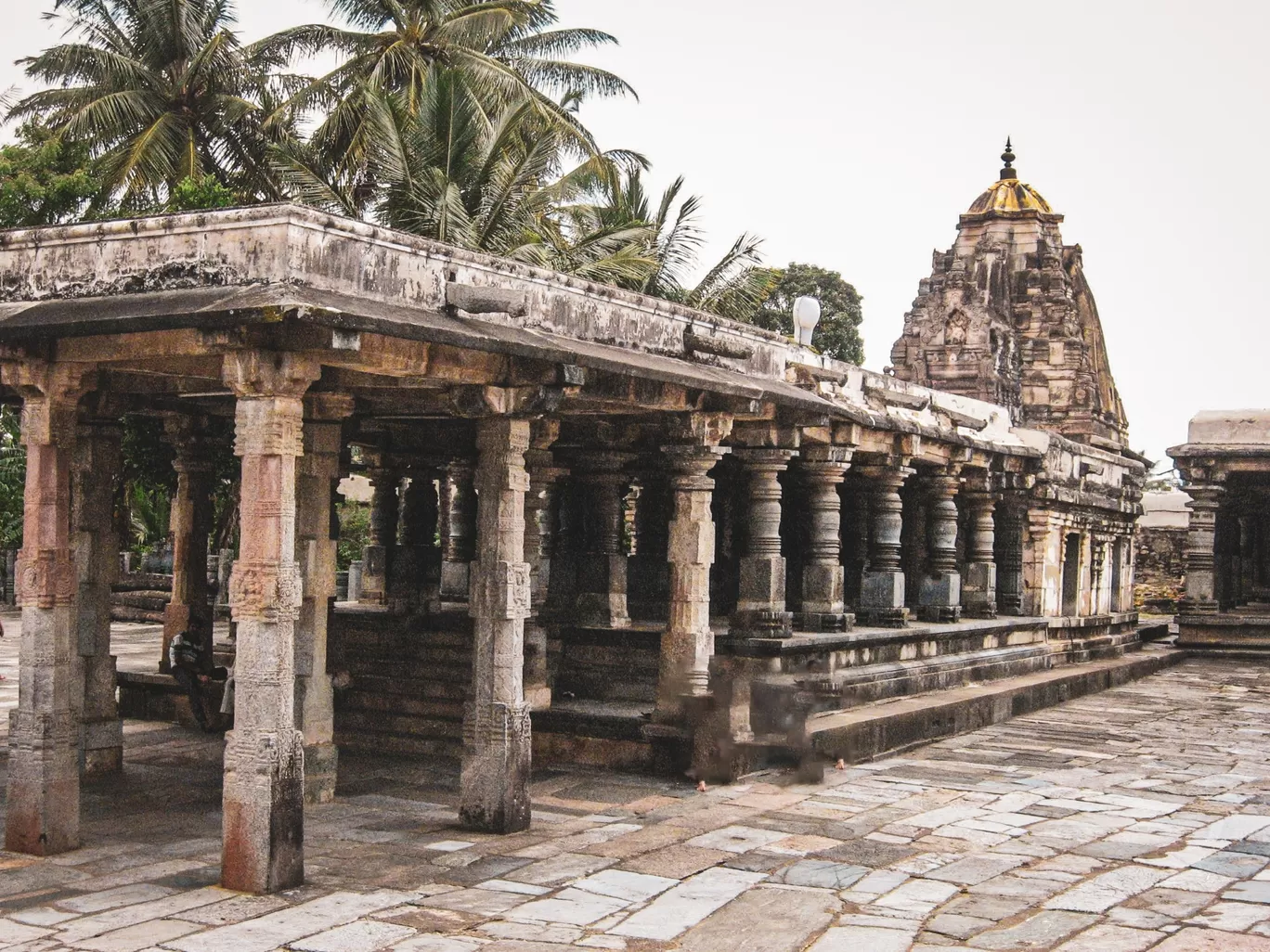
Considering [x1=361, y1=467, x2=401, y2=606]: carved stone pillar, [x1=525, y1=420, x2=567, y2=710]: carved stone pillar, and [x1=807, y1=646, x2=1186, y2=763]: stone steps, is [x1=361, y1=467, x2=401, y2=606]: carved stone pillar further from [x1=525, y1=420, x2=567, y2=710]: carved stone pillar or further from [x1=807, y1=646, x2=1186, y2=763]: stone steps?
[x1=807, y1=646, x2=1186, y2=763]: stone steps

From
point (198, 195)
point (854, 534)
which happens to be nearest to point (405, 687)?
point (854, 534)

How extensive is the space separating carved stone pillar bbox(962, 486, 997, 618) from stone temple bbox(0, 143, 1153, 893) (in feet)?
0.12

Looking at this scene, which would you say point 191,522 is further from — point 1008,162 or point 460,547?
point 1008,162

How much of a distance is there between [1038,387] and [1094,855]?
57.5ft

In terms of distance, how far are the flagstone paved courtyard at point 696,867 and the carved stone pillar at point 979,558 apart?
6.03m

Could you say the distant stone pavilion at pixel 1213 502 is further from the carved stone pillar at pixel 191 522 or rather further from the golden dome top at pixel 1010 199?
the carved stone pillar at pixel 191 522

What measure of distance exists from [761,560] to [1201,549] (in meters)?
15.1

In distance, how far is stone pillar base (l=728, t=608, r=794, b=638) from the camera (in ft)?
44.0

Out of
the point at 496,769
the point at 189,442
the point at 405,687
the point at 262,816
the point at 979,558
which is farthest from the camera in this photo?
the point at 979,558

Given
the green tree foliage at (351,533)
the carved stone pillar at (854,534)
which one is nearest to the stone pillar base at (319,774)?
the carved stone pillar at (854,534)

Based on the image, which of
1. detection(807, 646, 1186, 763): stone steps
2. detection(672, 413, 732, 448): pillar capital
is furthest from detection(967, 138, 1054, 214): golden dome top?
detection(672, 413, 732, 448): pillar capital

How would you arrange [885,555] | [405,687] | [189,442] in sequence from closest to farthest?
1. [405,687]
2. [189,442]
3. [885,555]

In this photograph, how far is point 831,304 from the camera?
4216 centimetres

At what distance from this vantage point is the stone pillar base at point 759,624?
44.0 feet
